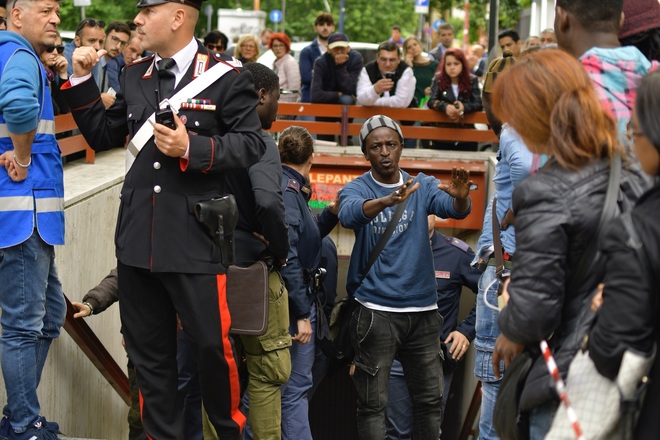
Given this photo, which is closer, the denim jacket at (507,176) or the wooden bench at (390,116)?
the denim jacket at (507,176)

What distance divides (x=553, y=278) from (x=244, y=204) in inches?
91.9

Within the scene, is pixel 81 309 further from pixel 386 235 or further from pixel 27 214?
pixel 386 235

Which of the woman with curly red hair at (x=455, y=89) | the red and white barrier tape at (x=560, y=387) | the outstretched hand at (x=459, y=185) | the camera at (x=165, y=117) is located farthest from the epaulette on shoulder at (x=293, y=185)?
the woman with curly red hair at (x=455, y=89)

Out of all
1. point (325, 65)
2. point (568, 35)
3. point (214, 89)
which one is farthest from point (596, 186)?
point (325, 65)

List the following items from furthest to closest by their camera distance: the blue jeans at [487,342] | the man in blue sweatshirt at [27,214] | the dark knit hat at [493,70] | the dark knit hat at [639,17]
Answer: the dark knit hat at [493,70] < the blue jeans at [487,342] < the man in blue sweatshirt at [27,214] < the dark knit hat at [639,17]

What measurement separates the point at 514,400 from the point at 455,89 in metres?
8.28

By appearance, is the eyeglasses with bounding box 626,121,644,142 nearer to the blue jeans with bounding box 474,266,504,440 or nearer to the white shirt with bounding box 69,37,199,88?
the blue jeans with bounding box 474,266,504,440

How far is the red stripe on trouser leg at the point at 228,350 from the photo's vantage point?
4.46 metres

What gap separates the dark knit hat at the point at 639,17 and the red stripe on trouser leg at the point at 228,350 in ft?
6.57

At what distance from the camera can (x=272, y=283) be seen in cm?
526

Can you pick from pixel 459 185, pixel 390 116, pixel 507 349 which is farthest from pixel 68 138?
pixel 507 349

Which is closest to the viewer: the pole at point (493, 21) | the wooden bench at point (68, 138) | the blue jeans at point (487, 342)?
the blue jeans at point (487, 342)

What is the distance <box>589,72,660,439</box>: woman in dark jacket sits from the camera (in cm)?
285

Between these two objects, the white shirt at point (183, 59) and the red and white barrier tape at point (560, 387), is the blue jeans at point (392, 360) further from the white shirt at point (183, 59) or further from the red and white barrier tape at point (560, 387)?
the red and white barrier tape at point (560, 387)
